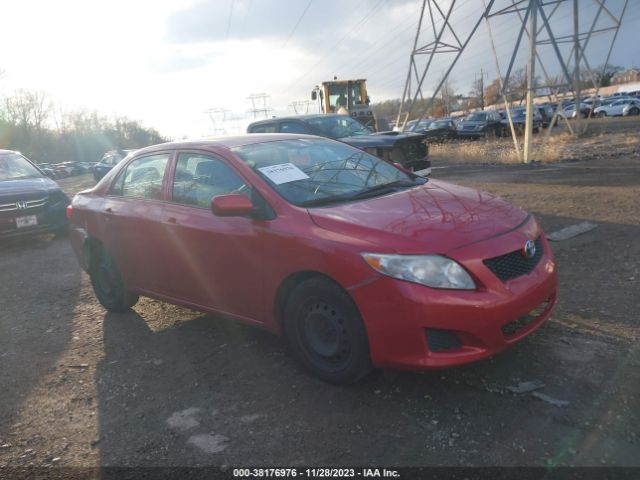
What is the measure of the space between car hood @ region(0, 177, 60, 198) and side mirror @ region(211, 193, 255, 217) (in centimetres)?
698

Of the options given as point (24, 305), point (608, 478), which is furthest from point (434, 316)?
point (24, 305)

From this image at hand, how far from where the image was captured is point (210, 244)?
3.85m

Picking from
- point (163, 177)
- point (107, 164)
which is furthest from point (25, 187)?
point (107, 164)

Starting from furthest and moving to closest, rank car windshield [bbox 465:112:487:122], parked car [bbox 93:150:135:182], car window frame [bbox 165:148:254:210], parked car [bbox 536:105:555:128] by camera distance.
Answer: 1. parked car [bbox 536:105:555:128]
2. car windshield [bbox 465:112:487:122]
3. parked car [bbox 93:150:135:182]
4. car window frame [bbox 165:148:254:210]

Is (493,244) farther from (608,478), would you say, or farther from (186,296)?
(186,296)

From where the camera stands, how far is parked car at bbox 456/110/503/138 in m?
28.9

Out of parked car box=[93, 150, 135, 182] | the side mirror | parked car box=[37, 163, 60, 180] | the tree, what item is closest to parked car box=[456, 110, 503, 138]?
parked car box=[93, 150, 135, 182]

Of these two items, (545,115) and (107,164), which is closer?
(107,164)

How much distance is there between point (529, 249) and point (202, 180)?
243 cm

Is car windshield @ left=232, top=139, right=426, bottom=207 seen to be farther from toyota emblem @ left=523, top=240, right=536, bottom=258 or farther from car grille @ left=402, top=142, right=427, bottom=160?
car grille @ left=402, top=142, right=427, bottom=160

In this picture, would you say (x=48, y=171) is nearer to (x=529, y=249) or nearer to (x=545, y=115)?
(x=529, y=249)

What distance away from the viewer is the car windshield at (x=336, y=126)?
10.5 metres

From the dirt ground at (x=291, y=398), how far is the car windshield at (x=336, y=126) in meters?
6.25

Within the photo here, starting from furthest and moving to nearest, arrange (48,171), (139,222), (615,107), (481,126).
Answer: (615,107)
(481,126)
(48,171)
(139,222)
